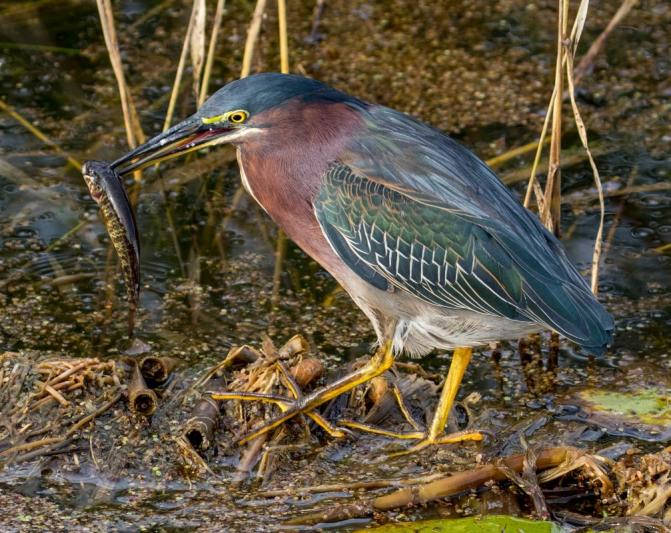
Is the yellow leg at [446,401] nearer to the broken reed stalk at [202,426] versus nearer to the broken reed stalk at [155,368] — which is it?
the broken reed stalk at [202,426]

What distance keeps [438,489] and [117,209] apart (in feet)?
4.48

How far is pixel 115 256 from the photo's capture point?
201 inches

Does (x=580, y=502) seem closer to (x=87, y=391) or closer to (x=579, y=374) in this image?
(x=579, y=374)

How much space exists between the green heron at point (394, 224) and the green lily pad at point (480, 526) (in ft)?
1.55

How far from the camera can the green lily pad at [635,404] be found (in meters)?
4.11

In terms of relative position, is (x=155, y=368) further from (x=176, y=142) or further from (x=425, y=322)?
(x=425, y=322)

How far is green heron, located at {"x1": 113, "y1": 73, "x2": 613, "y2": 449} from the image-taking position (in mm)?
3760

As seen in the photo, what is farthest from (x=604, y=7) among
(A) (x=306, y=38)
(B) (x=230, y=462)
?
(B) (x=230, y=462)

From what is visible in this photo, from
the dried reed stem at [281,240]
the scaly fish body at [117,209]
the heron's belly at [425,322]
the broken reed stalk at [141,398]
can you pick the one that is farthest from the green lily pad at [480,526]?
the dried reed stem at [281,240]

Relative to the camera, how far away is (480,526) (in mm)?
3463

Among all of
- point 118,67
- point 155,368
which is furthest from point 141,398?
point 118,67

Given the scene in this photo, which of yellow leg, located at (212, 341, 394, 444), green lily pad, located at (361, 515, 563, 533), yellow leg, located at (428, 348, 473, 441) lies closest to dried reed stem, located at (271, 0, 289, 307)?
yellow leg, located at (212, 341, 394, 444)

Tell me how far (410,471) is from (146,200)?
225 cm

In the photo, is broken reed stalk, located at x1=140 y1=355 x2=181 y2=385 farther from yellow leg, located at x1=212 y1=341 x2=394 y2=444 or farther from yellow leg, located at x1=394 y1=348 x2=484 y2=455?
yellow leg, located at x1=394 y1=348 x2=484 y2=455
